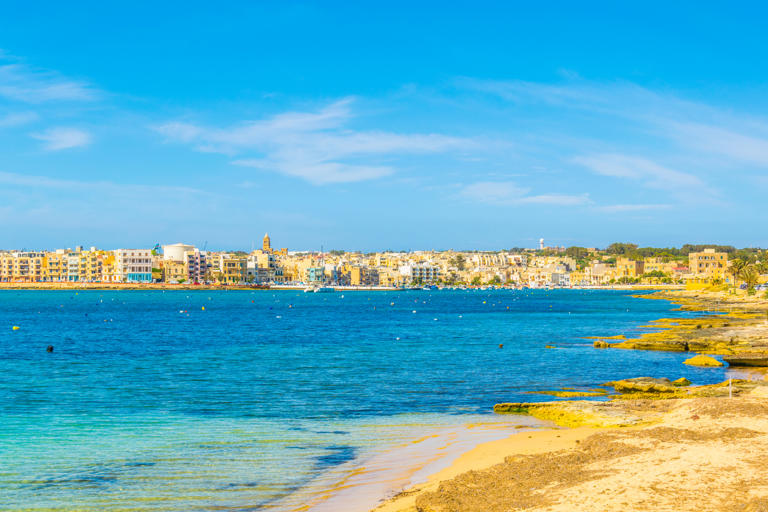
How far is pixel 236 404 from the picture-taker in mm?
27656

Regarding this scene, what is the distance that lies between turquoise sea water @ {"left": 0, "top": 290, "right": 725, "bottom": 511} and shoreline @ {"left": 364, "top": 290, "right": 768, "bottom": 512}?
131 inches

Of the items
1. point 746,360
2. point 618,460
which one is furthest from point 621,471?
point 746,360

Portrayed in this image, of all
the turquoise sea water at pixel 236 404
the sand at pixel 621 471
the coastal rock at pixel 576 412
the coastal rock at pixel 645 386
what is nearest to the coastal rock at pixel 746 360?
the turquoise sea water at pixel 236 404

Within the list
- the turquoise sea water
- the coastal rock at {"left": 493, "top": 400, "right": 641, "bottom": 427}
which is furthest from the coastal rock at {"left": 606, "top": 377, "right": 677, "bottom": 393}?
the coastal rock at {"left": 493, "top": 400, "right": 641, "bottom": 427}

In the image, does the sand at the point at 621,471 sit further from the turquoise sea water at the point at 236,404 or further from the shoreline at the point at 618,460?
the turquoise sea water at the point at 236,404

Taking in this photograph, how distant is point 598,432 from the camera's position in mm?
20234

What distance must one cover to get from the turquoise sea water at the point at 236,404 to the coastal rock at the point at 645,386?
8.17 feet

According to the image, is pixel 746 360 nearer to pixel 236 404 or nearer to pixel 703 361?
pixel 703 361

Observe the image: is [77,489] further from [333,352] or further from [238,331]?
[238,331]

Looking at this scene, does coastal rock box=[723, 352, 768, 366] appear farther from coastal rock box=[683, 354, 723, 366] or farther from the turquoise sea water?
the turquoise sea water

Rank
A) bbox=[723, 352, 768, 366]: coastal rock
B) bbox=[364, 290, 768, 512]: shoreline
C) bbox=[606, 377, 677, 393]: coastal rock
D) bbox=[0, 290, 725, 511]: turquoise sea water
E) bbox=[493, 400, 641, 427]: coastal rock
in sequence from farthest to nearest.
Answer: bbox=[723, 352, 768, 366]: coastal rock < bbox=[606, 377, 677, 393]: coastal rock < bbox=[493, 400, 641, 427]: coastal rock < bbox=[0, 290, 725, 511]: turquoise sea water < bbox=[364, 290, 768, 512]: shoreline

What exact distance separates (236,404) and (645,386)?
16.2 metres

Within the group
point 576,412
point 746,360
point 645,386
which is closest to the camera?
point 576,412

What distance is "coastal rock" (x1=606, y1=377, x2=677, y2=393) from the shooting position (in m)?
28.6
